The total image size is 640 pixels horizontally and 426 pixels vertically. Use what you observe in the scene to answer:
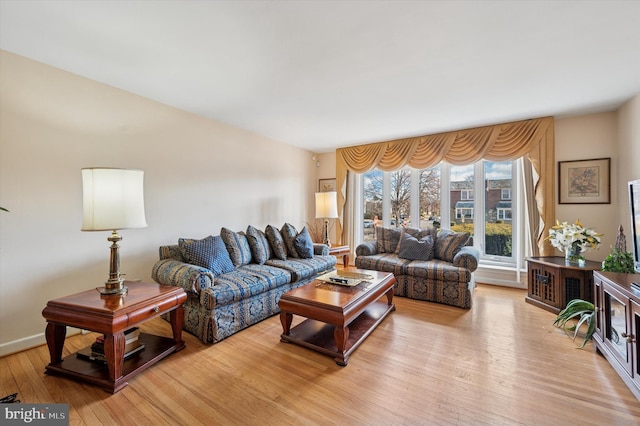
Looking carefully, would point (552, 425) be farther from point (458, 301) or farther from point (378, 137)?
point (378, 137)

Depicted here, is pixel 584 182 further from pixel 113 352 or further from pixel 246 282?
pixel 113 352

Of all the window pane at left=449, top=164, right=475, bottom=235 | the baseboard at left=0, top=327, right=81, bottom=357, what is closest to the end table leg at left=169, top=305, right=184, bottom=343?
the baseboard at left=0, top=327, right=81, bottom=357

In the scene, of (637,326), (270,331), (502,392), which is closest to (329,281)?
(270,331)

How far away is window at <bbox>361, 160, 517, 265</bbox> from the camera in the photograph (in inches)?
157

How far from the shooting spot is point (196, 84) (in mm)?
2572

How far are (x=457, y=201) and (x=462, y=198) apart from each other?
9 centimetres

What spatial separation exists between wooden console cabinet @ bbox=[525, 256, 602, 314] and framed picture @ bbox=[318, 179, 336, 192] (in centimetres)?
342

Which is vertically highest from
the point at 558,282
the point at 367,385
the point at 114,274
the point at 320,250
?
the point at 114,274

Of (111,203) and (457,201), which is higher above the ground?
(457,201)

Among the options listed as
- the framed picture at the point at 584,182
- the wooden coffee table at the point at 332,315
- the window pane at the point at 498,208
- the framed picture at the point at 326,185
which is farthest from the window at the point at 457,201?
the wooden coffee table at the point at 332,315

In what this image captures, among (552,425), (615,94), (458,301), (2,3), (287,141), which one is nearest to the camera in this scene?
(552,425)

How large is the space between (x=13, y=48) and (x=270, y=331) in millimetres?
3096

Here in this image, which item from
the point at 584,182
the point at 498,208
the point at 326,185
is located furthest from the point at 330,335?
the point at 584,182

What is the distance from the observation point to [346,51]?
2.03m
